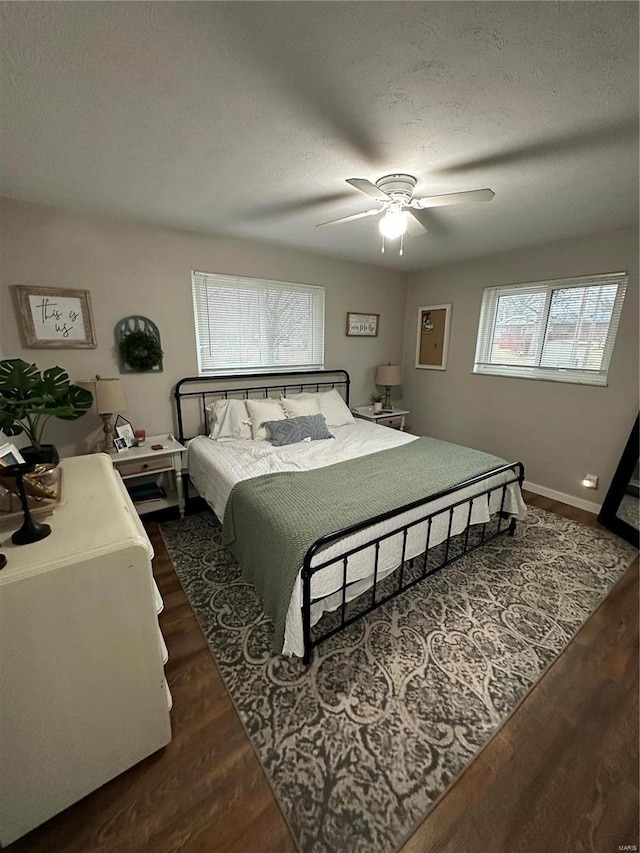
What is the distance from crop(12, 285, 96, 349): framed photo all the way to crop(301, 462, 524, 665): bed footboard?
2575 mm

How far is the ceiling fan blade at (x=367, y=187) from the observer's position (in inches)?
61.6

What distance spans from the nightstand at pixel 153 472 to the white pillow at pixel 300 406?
3.49 ft

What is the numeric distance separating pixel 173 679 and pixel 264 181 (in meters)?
2.79

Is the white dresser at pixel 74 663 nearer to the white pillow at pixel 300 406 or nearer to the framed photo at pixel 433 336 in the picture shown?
the white pillow at pixel 300 406

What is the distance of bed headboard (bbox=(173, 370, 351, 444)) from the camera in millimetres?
3281

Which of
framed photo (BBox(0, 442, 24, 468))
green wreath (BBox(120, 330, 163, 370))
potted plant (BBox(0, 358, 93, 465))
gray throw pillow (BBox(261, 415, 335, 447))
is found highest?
green wreath (BBox(120, 330, 163, 370))

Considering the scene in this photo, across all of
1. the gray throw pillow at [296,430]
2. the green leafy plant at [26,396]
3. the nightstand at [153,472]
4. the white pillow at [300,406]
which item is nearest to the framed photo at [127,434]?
the nightstand at [153,472]

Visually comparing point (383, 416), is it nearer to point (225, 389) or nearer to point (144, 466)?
point (225, 389)

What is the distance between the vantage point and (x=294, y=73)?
1201 mm

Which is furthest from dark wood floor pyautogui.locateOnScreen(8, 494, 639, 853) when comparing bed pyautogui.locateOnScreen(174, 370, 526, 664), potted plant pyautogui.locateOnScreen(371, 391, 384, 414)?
potted plant pyautogui.locateOnScreen(371, 391, 384, 414)

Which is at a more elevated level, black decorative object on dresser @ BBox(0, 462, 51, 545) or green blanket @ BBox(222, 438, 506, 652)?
black decorative object on dresser @ BBox(0, 462, 51, 545)

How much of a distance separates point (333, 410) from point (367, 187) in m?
2.23

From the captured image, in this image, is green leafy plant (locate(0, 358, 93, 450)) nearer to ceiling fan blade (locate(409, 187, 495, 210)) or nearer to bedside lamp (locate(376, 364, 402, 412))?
ceiling fan blade (locate(409, 187, 495, 210))

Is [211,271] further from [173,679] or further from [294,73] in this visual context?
[173,679]
